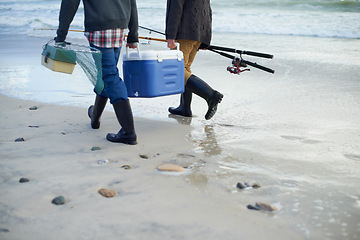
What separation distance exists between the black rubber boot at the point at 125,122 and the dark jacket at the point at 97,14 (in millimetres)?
573

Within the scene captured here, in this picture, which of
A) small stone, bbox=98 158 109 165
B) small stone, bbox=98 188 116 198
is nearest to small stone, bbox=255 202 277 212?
small stone, bbox=98 188 116 198

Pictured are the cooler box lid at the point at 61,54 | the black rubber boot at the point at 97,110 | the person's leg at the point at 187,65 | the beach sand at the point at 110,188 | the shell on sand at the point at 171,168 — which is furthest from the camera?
the person's leg at the point at 187,65

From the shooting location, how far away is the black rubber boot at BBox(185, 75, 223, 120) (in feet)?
12.3

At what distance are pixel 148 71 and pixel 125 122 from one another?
455 millimetres

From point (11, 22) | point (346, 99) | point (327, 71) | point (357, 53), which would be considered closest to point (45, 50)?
point (346, 99)

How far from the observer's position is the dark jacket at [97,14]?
9.56 feet

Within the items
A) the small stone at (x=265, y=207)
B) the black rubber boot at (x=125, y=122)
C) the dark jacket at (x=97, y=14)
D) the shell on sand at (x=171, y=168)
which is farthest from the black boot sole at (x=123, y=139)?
the small stone at (x=265, y=207)

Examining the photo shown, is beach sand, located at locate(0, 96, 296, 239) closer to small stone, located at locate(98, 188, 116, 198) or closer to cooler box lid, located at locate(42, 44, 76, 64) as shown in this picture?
small stone, located at locate(98, 188, 116, 198)

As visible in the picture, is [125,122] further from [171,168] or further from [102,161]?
[171,168]

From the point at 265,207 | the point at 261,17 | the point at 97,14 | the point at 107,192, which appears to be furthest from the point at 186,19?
the point at 261,17

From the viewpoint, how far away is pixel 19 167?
259 centimetres

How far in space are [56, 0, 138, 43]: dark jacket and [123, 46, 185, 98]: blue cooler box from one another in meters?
0.29

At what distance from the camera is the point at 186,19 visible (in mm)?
→ 3719

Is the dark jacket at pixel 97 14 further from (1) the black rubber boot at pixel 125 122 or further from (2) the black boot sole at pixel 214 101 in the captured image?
(2) the black boot sole at pixel 214 101
